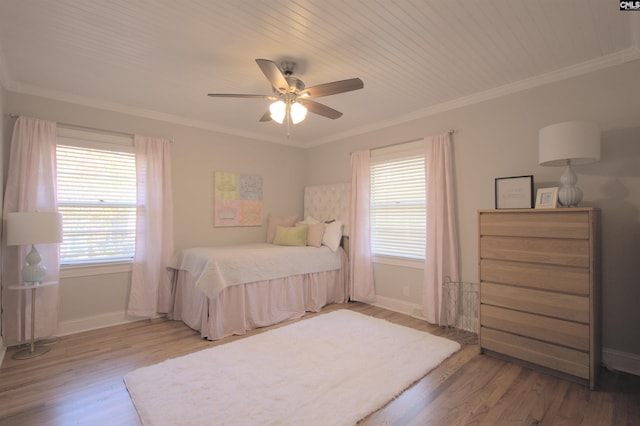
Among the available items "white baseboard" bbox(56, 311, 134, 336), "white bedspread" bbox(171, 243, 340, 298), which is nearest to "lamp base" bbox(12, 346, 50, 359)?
"white baseboard" bbox(56, 311, 134, 336)

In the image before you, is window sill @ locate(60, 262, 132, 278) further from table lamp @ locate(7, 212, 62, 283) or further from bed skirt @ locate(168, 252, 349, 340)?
bed skirt @ locate(168, 252, 349, 340)

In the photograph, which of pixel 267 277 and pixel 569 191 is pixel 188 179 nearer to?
pixel 267 277

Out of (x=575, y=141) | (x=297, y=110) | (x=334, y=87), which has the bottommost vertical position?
(x=575, y=141)

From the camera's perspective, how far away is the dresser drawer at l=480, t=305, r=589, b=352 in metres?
2.19

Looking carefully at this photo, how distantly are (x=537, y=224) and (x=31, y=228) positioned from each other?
4.18 metres

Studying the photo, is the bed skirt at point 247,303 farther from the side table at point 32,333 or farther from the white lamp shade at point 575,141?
the white lamp shade at point 575,141

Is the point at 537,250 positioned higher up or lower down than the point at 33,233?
lower down

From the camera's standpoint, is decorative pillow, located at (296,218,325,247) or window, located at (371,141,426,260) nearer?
window, located at (371,141,426,260)

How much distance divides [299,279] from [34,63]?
3213 mm

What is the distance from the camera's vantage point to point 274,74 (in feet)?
6.75

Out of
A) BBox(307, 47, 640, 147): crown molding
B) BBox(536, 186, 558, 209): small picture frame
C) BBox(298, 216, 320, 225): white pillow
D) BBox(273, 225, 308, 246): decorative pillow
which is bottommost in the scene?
BBox(273, 225, 308, 246): decorative pillow

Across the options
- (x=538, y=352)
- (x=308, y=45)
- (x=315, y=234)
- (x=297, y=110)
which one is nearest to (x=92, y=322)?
(x=315, y=234)

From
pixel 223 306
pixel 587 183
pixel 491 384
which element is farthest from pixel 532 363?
pixel 223 306

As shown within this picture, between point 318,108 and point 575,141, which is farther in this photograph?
point 318,108
